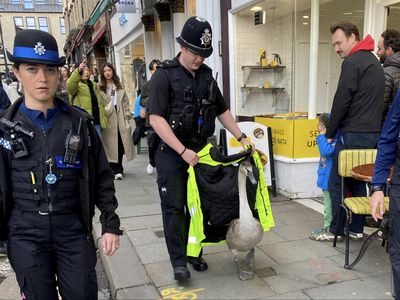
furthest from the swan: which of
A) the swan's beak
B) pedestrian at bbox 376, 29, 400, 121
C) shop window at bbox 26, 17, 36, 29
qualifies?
shop window at bbox 26, 17, 36, 29

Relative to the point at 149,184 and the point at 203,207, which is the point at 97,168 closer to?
the point at 203,207

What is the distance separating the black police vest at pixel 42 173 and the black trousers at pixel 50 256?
0.20 feet

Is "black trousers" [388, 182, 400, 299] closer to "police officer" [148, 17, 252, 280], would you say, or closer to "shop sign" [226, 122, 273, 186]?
"police officer" [148, 17, 252, 280]

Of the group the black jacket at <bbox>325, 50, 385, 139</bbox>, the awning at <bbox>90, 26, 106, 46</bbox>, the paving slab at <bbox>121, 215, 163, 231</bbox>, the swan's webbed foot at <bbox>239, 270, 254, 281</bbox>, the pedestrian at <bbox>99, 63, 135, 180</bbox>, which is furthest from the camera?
the awning at <bbox>90, 26, 106, 46</bbox>

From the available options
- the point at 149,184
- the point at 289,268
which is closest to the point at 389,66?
the point at 289,268

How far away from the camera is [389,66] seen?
384 cm

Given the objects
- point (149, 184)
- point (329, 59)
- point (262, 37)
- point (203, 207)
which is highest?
point (262, 37)

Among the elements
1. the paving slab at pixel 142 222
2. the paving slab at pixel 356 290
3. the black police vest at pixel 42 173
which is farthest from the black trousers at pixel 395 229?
the paving slab at pixel 142 222

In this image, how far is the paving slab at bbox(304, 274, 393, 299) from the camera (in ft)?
9.29

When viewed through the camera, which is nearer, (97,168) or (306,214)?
(97,168)

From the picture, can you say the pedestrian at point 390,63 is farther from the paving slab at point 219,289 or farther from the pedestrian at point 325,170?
the paving slab at point 219,289

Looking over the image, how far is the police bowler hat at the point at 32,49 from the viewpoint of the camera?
1.87 m

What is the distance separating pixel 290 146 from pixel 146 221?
2130 mm

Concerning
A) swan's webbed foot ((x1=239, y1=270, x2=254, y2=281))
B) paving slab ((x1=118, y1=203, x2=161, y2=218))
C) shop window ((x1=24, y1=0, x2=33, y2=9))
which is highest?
shop window ((x1=24, y1=0, x2=33, y2=9))
